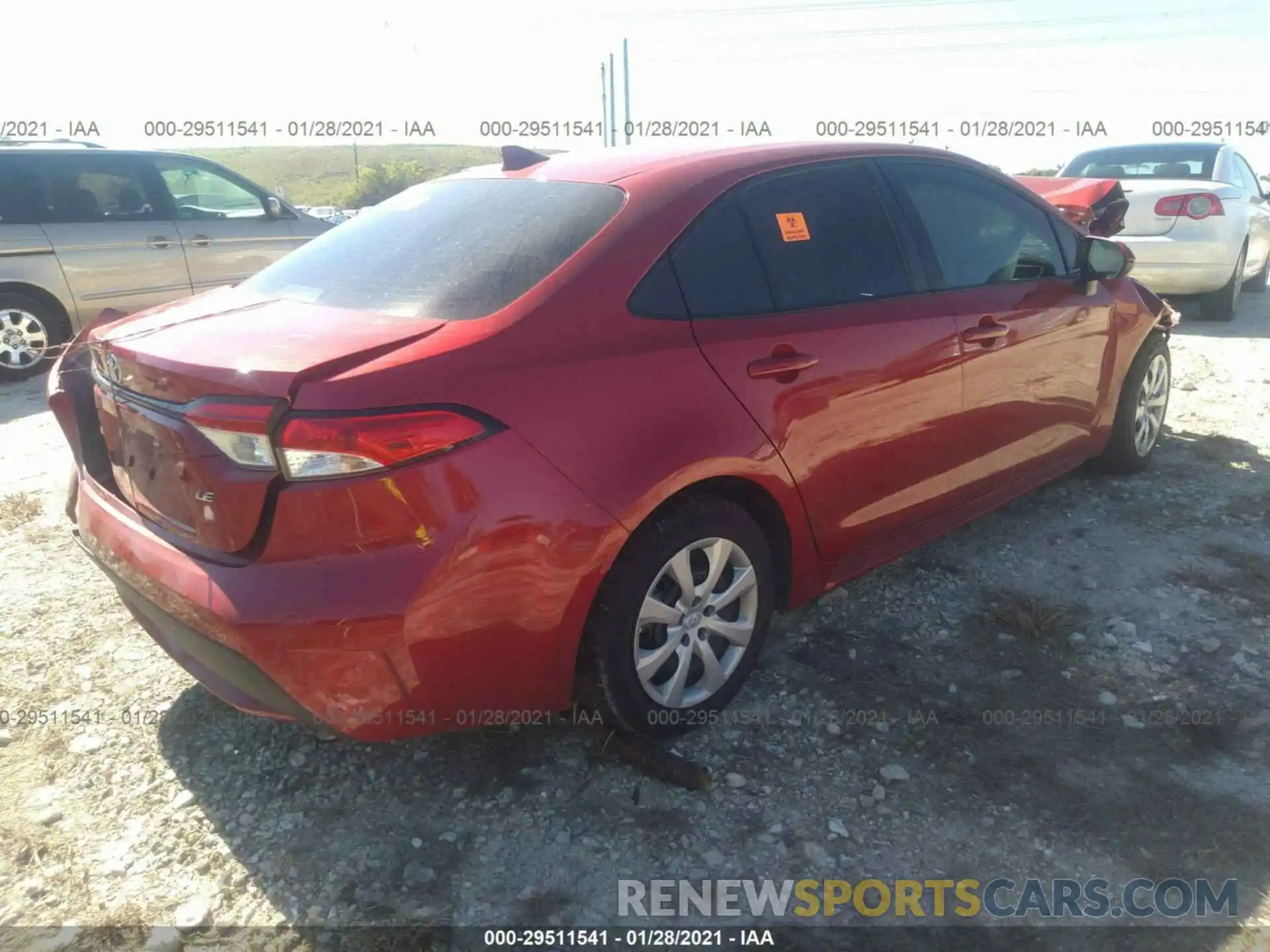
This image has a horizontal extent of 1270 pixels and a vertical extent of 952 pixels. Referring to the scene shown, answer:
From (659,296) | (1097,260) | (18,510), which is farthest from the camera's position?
(18,510)

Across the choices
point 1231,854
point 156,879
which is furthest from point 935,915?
point 156,879

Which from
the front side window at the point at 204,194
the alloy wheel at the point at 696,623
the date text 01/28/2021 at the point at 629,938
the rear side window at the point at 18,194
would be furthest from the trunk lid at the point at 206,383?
the front side window at the point at 204,194

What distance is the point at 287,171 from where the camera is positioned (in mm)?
85750

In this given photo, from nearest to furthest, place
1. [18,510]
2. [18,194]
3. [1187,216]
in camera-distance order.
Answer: [18,510] → [18,194] → [1187,216]

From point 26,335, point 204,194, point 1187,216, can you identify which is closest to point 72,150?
point 204,194

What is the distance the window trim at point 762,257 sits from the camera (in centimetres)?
246

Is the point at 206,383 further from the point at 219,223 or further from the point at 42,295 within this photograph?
the point at 219,223

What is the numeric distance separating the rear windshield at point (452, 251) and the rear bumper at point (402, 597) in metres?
0.48

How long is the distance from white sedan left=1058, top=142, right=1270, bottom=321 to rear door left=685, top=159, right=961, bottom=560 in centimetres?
555

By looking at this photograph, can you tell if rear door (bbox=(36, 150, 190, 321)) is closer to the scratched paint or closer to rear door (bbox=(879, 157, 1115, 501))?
rear door (bbox=(879, 157, 1115, 501))

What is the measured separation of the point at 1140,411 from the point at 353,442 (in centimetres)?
392

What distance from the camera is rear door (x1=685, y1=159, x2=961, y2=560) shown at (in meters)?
2.55

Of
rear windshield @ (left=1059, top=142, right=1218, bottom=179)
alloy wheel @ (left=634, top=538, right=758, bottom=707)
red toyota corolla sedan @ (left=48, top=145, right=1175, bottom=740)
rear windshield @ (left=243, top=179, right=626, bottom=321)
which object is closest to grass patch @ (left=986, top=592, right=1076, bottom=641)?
red toyota corolla sedan @ (left=48, top=145, right=1175, bottom=740)

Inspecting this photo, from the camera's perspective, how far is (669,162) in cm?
270
